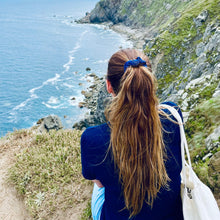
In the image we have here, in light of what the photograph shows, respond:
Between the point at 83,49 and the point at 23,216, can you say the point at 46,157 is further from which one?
the point at 83,49

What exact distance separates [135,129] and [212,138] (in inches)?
138

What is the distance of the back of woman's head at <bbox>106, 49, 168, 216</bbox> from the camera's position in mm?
2744

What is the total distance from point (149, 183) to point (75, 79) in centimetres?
5463

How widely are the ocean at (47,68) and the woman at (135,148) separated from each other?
21.4m

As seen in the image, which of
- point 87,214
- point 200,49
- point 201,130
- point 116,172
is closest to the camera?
point 116,172

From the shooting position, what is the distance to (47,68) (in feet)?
208

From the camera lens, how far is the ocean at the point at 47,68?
4222 cm

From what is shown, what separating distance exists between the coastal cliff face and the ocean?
60.7 ft

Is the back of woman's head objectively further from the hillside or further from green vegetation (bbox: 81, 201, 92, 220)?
green vegetation (bbox: 81, 201, 92, 220)

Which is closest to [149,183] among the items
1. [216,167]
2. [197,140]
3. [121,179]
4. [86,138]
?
[121,179]

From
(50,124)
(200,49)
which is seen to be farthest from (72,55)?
(200,49)

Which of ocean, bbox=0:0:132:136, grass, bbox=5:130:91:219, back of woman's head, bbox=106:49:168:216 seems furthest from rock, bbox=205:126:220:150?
ocean, bbox=0:0:132:136

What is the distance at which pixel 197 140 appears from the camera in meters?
6.08

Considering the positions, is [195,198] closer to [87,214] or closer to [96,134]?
[96,134]
